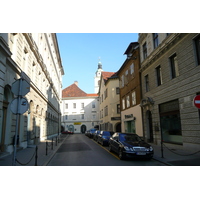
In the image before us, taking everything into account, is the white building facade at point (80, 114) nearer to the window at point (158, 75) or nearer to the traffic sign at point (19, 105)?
the window at point (158, 75)

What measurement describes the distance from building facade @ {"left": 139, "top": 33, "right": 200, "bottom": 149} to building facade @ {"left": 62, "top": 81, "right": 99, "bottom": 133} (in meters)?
41.6

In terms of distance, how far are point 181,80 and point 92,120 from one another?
159 feet

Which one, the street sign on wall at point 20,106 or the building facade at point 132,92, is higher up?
the building facade at point 132,92

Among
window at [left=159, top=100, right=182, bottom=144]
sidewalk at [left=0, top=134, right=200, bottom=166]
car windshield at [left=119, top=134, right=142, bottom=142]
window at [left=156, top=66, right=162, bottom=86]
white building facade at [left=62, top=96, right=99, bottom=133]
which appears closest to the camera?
sidewalk at [left=0, top=134, right=200, bottom=166]

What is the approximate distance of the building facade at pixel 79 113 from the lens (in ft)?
196

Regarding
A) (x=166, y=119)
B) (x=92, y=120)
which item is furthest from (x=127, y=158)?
(x=92, y=120)

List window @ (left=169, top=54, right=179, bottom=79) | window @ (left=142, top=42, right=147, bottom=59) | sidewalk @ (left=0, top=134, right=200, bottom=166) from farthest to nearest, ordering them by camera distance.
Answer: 1. window @ (left=142, top=42, right=147, bottom=59)
2. window @ (left=169, top=54, right=179, bottom=79)
3. sidewalk @ (left=0, top=134, right=200, bottom=166)

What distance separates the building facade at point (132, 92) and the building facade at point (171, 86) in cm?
127

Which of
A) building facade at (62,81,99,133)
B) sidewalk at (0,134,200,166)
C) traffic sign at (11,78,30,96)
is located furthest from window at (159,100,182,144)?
building facade at (62,81,99,133)

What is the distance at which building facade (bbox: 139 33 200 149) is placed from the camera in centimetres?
1159

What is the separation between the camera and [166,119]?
15125mm

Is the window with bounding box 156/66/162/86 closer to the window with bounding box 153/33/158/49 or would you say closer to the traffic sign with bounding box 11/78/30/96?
the window with bounding box 153/33/158/49

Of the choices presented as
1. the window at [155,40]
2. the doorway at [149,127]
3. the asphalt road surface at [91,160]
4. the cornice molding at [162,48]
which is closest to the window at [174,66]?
the cornice molding at [162,48]

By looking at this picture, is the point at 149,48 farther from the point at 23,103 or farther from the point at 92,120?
the point at 92,120
